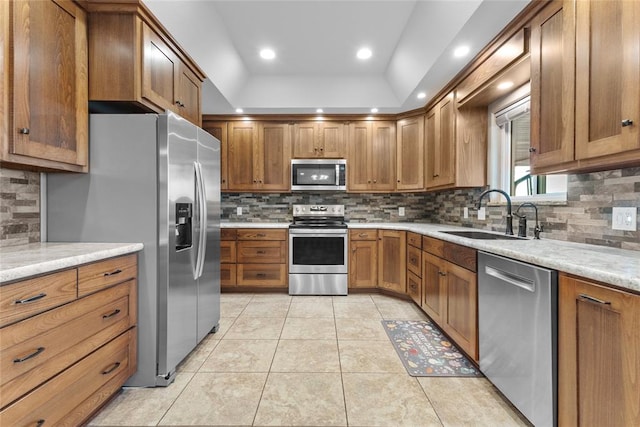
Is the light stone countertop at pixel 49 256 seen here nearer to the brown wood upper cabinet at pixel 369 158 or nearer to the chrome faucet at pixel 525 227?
the chrome faucet at pixel 525 227

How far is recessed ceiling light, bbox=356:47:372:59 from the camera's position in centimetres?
305

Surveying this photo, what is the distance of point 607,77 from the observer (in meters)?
1.29

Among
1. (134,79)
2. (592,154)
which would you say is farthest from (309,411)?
(134,79)

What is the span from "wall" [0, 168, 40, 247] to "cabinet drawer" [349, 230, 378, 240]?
287 centimetres

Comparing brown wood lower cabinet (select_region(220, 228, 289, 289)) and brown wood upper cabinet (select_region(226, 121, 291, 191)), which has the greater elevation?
brown wood upper cabinet (select_region(226, 121, 291, 191))

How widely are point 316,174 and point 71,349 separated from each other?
3029 millimetres

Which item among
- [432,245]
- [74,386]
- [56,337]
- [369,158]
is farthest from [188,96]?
[432,245]

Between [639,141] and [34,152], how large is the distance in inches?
107

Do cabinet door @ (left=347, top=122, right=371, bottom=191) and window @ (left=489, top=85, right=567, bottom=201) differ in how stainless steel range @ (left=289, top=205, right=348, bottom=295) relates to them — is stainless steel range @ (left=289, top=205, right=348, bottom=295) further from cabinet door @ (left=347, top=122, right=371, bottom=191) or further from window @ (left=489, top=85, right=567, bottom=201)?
window @ (left=489, top=85, right=567, bottom=201)

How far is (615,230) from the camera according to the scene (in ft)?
5.16

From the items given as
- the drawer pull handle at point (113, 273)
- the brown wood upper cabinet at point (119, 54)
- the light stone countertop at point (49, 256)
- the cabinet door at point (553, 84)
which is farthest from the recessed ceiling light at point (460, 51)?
the drawer pull handle at point (113, 273)

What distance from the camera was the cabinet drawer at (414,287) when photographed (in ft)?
9.89

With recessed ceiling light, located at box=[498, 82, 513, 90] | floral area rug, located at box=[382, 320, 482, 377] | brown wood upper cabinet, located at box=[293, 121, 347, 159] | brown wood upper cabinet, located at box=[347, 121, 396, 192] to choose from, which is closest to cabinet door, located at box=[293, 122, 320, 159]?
brown wood upper cabinet, located at box=[293, 121, 347, 159]

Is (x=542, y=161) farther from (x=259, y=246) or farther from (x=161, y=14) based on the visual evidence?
(x=259, y=246)
